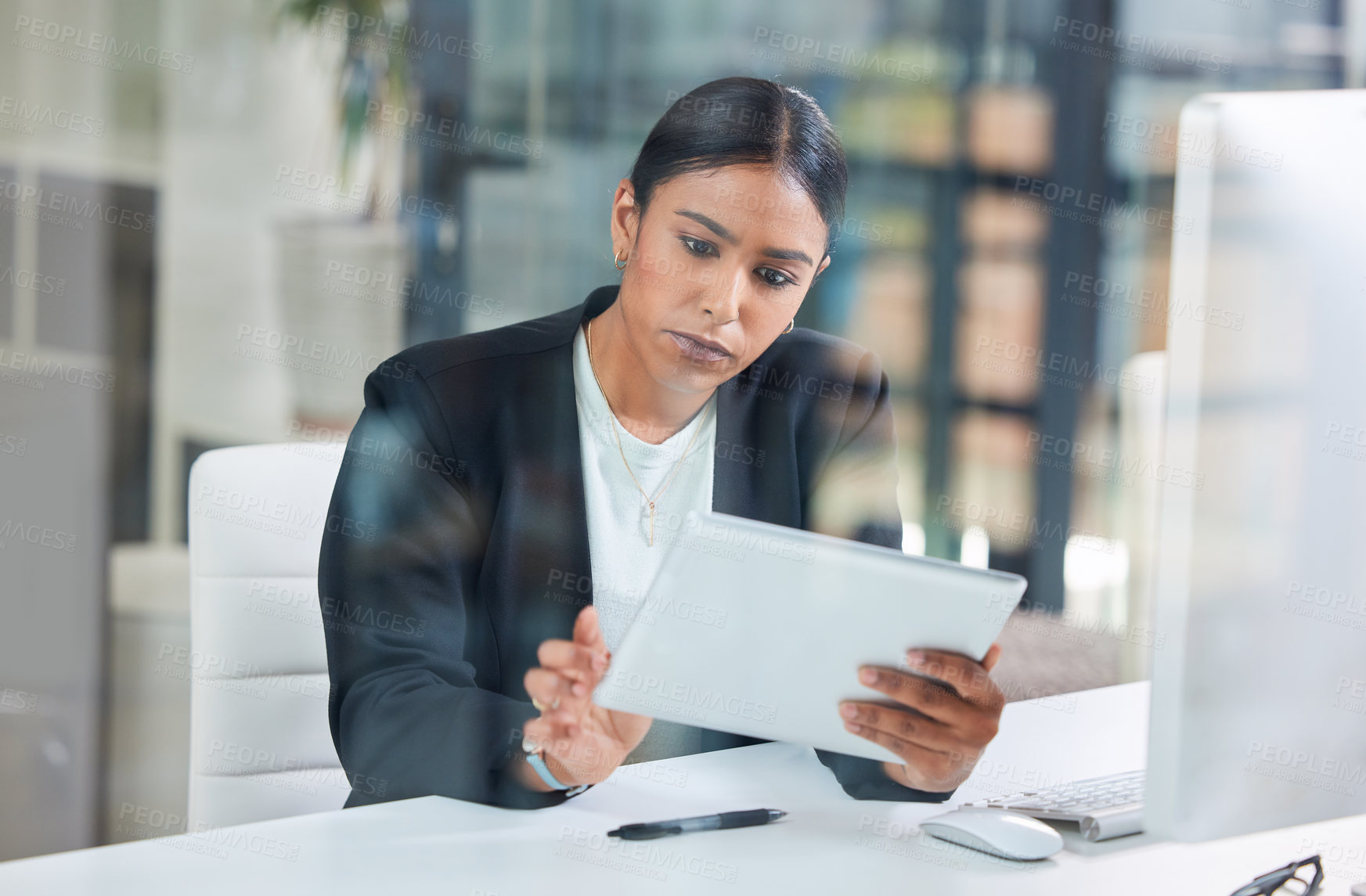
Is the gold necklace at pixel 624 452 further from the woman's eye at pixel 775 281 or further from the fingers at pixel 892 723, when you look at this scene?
the fingers at pixel 892 723

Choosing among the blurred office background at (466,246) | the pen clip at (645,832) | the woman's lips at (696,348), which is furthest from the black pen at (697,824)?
the blurred office background at (466,246)

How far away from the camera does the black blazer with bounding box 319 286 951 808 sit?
3.25ft

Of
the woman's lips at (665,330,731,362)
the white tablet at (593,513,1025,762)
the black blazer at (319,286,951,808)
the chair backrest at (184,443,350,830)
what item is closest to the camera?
the white tablet at (593,513,1025,762)

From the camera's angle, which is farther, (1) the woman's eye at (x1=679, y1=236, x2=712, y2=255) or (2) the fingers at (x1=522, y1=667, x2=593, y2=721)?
(1) the woman's eye at (x1=679, y1=236, x2=712, y2=255)

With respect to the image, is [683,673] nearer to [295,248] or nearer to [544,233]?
[295,248]

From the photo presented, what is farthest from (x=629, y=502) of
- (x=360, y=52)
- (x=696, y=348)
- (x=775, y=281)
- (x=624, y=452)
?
(x=360, y=52)

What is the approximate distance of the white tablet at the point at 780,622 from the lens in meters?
0.70

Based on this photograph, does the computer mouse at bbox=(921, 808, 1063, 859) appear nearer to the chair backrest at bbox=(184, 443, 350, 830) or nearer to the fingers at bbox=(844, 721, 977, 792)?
the fingers at bbox=(844, 721, 977, 792)

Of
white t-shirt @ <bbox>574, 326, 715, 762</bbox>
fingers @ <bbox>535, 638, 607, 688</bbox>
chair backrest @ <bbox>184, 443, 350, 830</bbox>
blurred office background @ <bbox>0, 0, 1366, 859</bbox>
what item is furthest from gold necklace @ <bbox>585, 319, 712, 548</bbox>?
blurred office background @ <bbox>0, 0, 1366, 859</bbox>

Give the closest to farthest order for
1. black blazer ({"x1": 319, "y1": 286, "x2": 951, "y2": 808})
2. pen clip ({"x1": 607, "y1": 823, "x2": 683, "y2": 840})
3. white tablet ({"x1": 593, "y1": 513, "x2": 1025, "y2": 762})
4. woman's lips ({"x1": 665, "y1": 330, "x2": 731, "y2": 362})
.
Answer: white tablet ({"x1": 593, "y1": 513, "x2": 1025, "y2": 762})
pen clip ({"x1": 607, "y1": 823, "x2": 683, "y2": 840})
black blazer ({"x1": 319, "y1": 286, "x2": 951, "y2": 808})
woman's lips ({"x1": 665, "y1": 330, "x2": 731, "y2": 362})

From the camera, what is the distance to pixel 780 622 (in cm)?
74

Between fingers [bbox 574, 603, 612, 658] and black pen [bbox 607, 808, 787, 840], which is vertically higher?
fingers [bbox 574, 603, 612, 658]

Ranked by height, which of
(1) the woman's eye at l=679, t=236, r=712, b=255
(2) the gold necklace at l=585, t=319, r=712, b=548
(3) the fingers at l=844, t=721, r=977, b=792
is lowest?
(3) the fingers at l=844, t=721, r=977, b=792

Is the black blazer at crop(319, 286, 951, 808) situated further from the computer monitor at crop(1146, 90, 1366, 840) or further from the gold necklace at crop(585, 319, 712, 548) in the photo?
the computer monitor at crop(1146, 90, 1366, 840)
